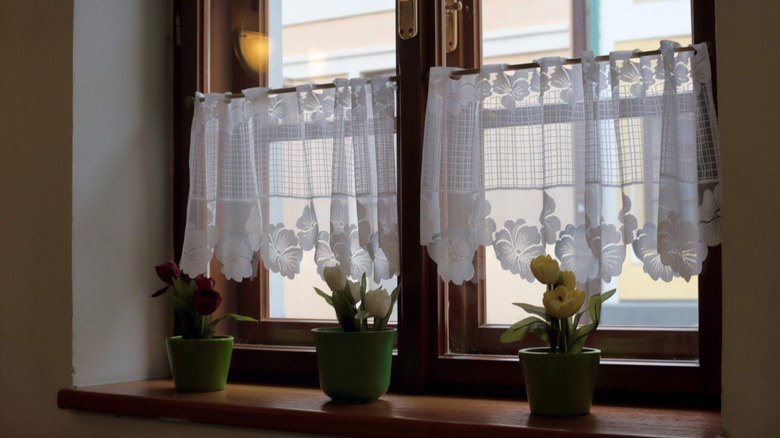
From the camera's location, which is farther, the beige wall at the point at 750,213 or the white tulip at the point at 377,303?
the white tulip at the point at 377,303

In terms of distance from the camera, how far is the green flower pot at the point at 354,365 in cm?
157

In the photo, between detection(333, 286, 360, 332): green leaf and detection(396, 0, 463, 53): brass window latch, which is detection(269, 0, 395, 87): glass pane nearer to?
detection(396, 0, 463, 53): brass window latch

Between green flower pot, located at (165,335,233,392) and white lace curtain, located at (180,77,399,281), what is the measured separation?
147 mm

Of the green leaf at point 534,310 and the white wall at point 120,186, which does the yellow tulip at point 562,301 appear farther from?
the white wall at point 120,186

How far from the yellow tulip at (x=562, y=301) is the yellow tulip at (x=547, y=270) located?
0.02m

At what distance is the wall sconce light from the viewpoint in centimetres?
194

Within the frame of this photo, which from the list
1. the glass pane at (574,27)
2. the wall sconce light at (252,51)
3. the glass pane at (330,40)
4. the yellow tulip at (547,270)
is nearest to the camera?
the yellow tulip at (547,270)

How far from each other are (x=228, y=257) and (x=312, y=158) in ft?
0.90

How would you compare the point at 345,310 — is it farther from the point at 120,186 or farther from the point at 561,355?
the point at 120,186

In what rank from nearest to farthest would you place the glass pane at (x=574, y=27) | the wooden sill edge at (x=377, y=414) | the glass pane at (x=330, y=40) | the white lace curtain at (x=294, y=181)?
the wooden sill edge at (x=377, y=414), the glass pane at (x=574, y=27), the white lace curtain at (x=294, y=181), the glass pane at (x=330, y=40)

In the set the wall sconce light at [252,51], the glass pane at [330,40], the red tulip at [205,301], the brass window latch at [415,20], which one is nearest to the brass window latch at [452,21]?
the brass window latch at [415,20]

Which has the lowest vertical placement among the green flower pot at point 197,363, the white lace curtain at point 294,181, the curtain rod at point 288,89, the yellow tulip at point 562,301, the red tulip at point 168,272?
the green flower pot at point 197,363

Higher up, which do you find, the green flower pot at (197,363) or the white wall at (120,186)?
the white wall at (120,186)

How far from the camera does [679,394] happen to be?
149 centimetres
